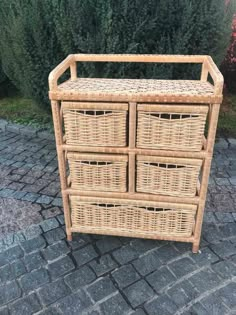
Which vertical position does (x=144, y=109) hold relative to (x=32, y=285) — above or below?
above

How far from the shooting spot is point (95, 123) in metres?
1.96

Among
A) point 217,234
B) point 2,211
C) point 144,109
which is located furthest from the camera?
point 2,211

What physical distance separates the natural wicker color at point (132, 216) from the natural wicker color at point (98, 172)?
0.10 meters

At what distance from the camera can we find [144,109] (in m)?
1.89

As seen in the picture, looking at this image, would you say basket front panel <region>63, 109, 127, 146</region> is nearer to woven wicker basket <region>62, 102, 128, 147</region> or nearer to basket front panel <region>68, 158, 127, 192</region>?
woven wicker basket <region>62, 102, 128, 147</region>

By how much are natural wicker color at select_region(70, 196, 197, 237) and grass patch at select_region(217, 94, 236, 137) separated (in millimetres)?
2196

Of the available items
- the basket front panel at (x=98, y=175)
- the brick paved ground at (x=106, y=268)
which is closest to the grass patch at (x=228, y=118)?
the brick paved ground at (x=106, y=268)

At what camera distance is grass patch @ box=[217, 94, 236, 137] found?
13.6ft

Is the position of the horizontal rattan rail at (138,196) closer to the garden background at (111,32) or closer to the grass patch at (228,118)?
the garden background at (111,32)

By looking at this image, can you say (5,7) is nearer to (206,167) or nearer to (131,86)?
(131,86)

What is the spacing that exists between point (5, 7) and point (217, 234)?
11.2 ft

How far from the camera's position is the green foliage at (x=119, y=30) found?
3000mm

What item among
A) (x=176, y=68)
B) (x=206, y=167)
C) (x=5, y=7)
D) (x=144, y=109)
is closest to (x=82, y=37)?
(x=176, y=68)

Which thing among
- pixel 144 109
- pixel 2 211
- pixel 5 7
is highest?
pixel 5 7
